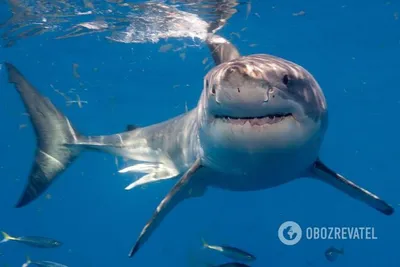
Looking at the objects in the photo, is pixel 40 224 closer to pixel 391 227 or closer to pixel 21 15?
pixel 391 227

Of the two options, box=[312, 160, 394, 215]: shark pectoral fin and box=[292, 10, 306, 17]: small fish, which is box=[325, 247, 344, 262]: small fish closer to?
box=[312, 160, 394, 215]: shark pectoral fin

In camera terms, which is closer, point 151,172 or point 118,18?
point 151,172

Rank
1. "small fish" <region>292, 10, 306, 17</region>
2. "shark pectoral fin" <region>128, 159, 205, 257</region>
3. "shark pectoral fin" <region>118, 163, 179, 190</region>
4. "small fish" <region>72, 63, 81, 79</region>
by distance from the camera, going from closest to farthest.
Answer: "shark pectoral fin" <region>128, 159, 205, 257</region> < "shark pectoral fin" <region>118, 163, 179, 190</region> < "small fish" <region>292, 10, 306, 17</region> < "small fish" <region>72, 63, 81, 79</region>

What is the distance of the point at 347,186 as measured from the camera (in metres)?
5.75

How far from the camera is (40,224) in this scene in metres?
81.8

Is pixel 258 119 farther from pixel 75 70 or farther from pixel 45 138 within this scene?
pixel 75 70

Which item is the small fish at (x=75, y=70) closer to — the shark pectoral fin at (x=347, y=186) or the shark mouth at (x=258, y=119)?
the shark pectoral fin at (x=347, y=186)

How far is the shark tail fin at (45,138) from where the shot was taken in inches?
285

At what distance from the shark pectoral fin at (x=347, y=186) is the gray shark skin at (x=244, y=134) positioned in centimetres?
1

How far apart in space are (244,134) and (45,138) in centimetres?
567

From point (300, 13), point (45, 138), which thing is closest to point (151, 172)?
point (45, 138)

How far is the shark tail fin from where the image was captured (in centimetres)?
724

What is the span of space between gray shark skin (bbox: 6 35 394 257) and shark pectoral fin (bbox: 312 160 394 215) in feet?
0.04

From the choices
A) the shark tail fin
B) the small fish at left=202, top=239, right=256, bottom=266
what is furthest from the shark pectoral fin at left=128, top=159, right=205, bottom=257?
the small fish at left=202, top=239, right=256, bottom=266
